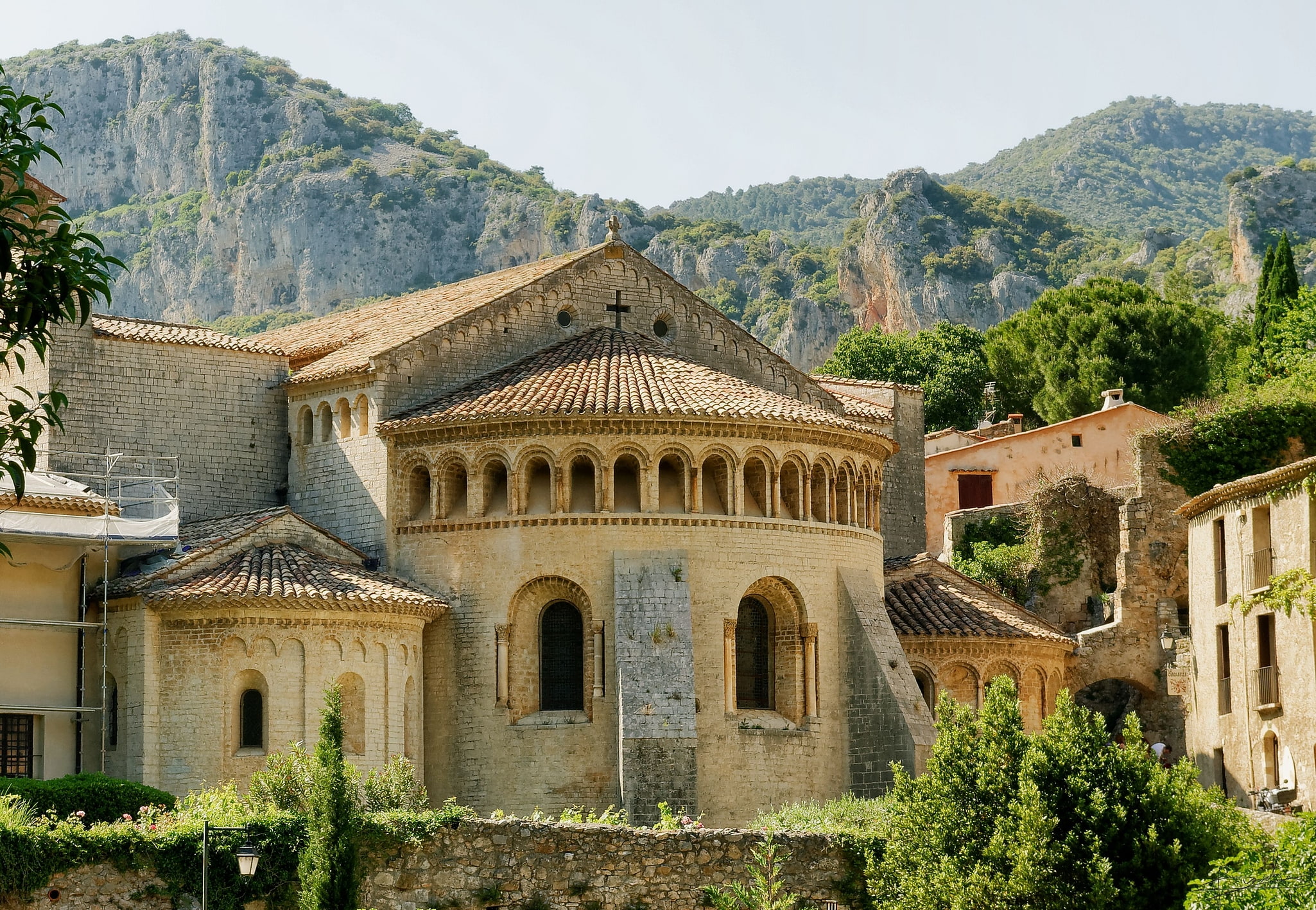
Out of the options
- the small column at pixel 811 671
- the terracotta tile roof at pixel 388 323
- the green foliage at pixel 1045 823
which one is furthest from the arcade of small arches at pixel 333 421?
the green foliage at pixel 1045 823

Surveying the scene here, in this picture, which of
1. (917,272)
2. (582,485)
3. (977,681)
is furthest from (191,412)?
(917,272)

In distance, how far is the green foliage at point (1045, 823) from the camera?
2594cm

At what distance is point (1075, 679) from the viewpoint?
46.8m

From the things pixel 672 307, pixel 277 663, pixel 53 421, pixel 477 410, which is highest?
pixel 672 307

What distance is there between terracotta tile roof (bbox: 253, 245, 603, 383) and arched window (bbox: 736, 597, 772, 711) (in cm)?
890

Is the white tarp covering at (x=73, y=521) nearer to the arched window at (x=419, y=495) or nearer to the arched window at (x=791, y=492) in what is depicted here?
the arched window at (x=419, y=495)

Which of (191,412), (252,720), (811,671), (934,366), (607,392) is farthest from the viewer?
(934,366)

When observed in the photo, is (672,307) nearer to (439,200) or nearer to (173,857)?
(173,857)

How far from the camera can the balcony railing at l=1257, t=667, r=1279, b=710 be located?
125 feet

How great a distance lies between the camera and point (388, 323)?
4316cm

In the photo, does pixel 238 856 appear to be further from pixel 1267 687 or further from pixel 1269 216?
pixel 1269 216

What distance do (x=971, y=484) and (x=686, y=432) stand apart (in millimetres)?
25561

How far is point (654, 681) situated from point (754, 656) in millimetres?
3164

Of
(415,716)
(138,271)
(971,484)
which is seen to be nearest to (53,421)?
(415,716)
